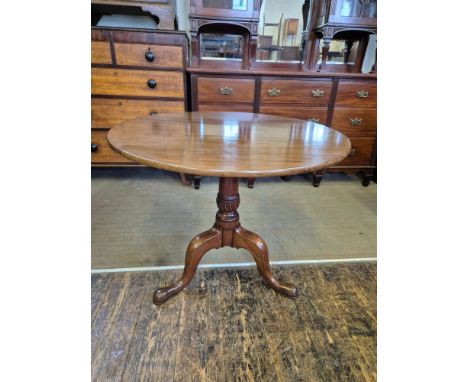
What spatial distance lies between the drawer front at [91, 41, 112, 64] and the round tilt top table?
2.95 ft

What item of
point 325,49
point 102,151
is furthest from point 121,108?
point 325,49

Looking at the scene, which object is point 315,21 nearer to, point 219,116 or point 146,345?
point 219,116

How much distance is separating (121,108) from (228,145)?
1.43m

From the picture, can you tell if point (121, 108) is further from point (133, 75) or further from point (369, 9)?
point (369, 9)

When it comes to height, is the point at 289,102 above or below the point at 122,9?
below

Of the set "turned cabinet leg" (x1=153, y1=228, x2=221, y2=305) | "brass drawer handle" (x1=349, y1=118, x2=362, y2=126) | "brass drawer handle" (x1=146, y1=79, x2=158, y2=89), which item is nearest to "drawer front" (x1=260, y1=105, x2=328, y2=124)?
"brass drawer handle" (x1=349, y1=118, x2=362, y2=126)

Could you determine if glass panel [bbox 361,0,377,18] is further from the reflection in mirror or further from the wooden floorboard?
the wooden floorboard

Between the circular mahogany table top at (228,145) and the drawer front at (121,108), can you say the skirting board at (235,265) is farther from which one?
the drawer front at (121,108)

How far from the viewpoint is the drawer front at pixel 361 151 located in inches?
89.1

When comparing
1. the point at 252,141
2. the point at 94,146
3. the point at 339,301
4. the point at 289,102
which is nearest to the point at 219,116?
the point at 252,141

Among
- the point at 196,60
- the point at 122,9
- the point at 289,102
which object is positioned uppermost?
the point at 122,9

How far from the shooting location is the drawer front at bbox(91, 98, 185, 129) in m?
1.96

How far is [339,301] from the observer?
1.23 m

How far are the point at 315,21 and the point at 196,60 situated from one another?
984mm
